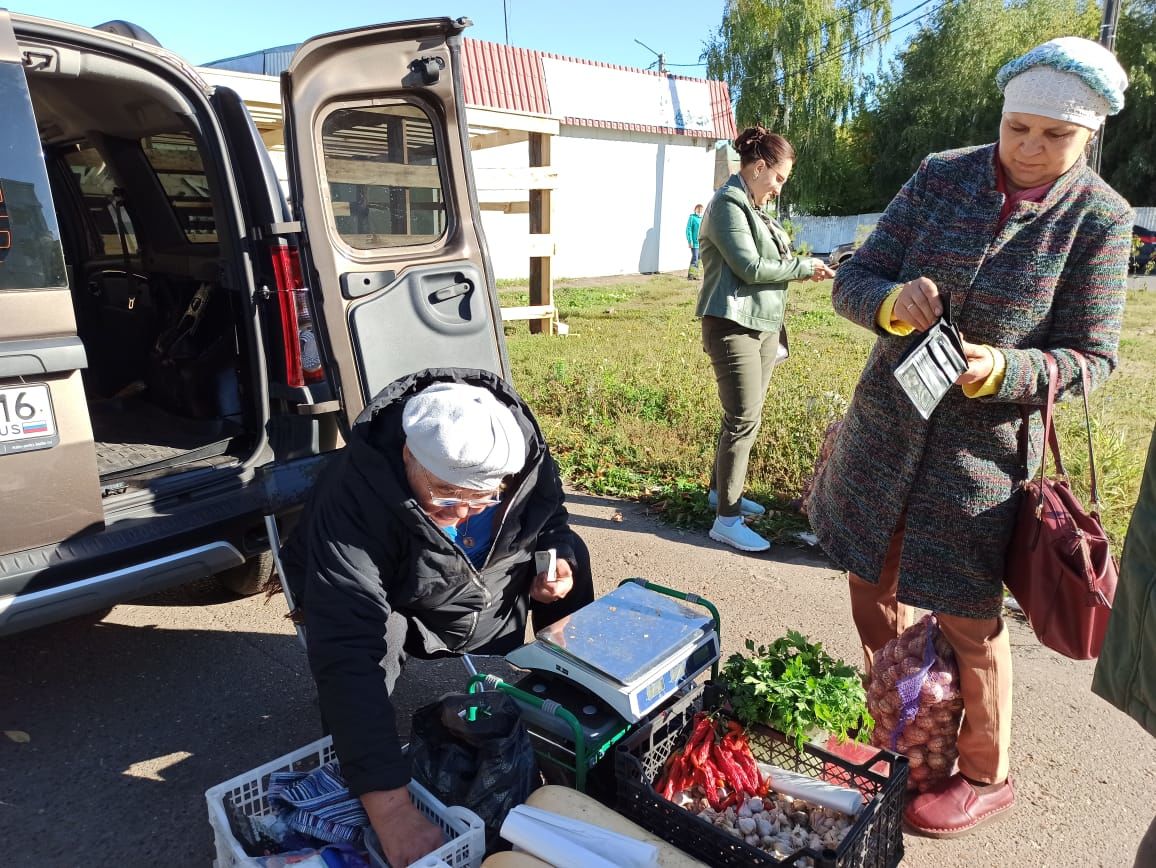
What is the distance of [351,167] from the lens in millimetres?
3283

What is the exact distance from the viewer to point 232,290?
3518mm

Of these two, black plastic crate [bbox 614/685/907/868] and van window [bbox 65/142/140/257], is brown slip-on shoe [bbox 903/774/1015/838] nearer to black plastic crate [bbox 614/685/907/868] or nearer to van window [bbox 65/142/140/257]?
black plastic crate [bbox 614/685/907/868]

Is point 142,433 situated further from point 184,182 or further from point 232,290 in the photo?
point 184,182

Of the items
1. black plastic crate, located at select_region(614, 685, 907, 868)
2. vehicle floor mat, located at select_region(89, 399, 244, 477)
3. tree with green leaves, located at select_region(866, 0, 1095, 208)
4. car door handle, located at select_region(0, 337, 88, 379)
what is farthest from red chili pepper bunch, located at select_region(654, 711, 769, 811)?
tree with green leaves, located at select_region(866, 0, 1095, 208)

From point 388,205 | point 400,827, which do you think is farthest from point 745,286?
point 400,827

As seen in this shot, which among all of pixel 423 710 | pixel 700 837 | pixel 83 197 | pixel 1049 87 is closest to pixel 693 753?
pixel 700 837

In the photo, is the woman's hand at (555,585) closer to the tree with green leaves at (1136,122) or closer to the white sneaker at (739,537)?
the white sneaker at (739,537)

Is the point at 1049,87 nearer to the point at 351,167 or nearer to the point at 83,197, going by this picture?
the point at 351,167

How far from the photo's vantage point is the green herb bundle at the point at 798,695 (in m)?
2.14

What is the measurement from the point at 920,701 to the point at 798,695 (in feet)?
1.54

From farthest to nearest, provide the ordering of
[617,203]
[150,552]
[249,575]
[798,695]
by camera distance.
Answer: [617,203] → [249,575] → [150,552] → [798,695]

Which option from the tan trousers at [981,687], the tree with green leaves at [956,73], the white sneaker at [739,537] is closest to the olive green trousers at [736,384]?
the white sneaker at [739,537]

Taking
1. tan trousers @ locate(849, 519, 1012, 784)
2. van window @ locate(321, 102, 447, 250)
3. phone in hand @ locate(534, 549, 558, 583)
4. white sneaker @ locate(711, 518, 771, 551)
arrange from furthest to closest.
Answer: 1. white sneaker @ locate(711, 518, 771, 551)
2. van window @ locate(321, 102, 447, 250)
3. phone in hand @ locate(534, 549, 558, 583)
4. tan trousers @ locate(849, 519, 1012, 784)

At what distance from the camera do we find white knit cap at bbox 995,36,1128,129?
6.29 ft
